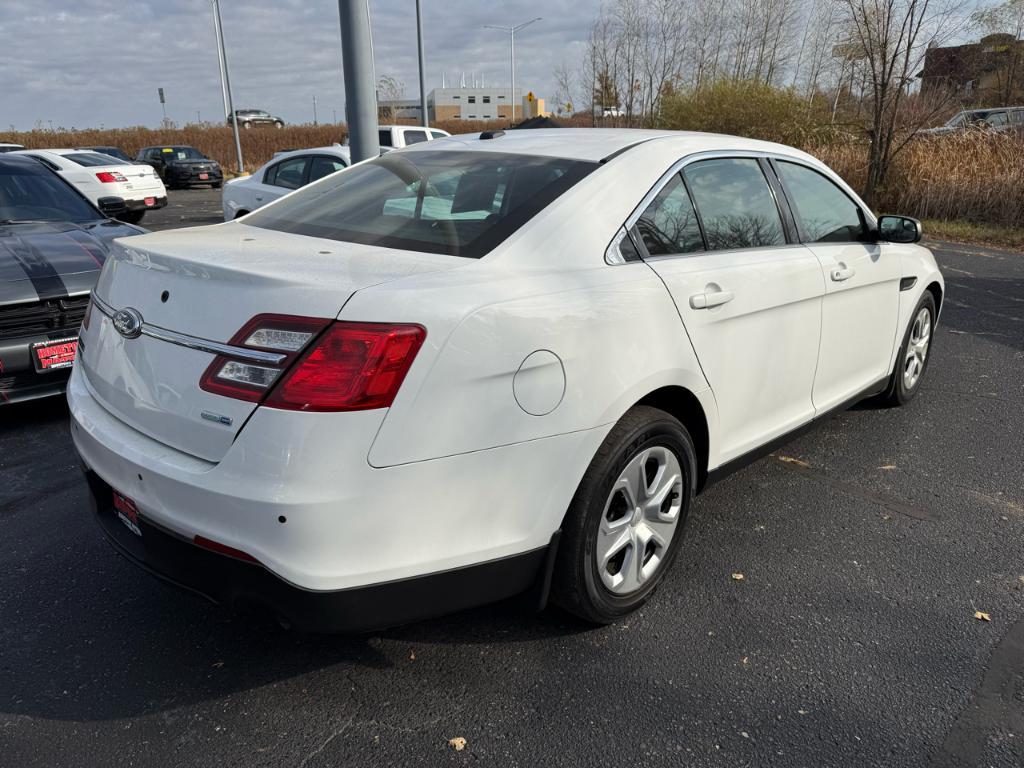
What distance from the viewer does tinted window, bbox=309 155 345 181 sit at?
10164 millimetres

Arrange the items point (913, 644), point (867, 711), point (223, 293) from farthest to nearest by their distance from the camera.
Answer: point (913, 644) → point (867, 711) → point (223, 293)

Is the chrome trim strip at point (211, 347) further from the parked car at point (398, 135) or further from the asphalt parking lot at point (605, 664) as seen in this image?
the parked car at point (398, 135)

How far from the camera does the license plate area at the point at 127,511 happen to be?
7.26 ft

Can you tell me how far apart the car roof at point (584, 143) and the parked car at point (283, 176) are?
7.28 meters

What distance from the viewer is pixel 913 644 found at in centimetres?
257

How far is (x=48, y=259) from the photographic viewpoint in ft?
14.7

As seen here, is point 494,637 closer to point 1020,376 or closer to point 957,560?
point 957,560

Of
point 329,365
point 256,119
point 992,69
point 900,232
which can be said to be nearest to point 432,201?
point 329,365

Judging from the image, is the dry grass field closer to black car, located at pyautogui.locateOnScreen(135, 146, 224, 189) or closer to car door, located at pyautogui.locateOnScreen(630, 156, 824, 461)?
car door, located at pyautogui.locateOnScreen(630, 156, 824, 461)

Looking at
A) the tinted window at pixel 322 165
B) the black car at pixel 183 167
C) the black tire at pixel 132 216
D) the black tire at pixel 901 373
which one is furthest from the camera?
the black car at pixel 183 167

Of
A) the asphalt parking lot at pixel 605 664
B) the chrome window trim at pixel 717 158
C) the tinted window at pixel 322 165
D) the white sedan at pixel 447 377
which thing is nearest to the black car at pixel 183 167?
the tinted window at pixel 322 165

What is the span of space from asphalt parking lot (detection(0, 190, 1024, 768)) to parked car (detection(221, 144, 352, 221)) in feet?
24.1

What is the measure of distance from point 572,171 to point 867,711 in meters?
1.91

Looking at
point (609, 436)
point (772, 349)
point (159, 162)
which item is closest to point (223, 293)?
point (609, 436)
